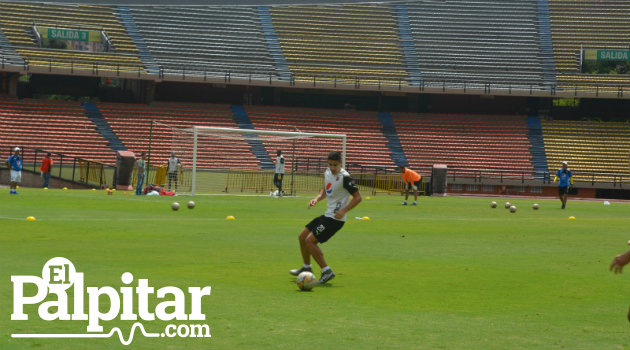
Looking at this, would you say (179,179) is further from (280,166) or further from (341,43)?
(341,43)

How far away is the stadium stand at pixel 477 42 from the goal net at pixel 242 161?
1653 cm

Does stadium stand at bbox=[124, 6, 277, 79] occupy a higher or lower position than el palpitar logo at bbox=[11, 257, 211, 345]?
higher

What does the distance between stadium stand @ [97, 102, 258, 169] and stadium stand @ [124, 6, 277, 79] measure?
9.37 feet

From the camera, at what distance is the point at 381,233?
66.0 feet

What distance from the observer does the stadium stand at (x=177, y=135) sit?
1737 inches

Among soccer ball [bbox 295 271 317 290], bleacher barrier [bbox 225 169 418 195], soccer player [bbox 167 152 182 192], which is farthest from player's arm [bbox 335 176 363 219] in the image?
bleacher barrier [bbox 225 169 418 195]

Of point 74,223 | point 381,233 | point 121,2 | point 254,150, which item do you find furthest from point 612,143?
point 74,223

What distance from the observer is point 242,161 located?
4731 centimetres

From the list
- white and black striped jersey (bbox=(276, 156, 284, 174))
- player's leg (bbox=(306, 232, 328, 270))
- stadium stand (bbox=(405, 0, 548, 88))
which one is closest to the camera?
player's leg (bbox=(306, 232, 328, 270))

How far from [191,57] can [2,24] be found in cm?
1348

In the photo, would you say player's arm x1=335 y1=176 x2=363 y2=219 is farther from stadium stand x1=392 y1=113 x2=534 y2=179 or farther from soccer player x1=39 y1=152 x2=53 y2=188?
stadium stand x1=392 y1=113 x2=534 y2=179

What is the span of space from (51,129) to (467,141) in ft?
93.7

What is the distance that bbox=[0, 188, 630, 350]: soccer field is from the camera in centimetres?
802

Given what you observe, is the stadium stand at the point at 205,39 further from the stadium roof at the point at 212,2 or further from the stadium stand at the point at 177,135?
the stadium stand at the point at 177,135
